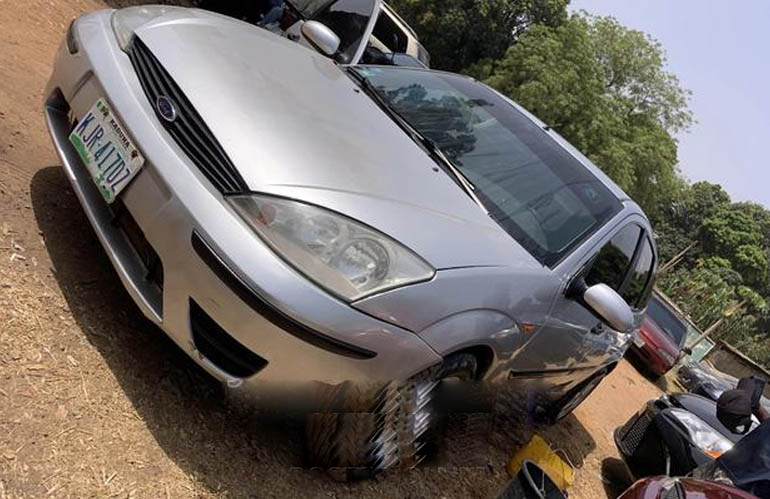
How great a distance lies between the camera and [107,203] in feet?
8.74

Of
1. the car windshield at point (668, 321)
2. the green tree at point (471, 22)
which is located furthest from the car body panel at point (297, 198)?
the green tree at point (471, 22)

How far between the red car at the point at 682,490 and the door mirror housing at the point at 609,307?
0.69 meters

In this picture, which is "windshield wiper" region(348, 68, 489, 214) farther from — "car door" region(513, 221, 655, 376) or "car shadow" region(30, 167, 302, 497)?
"car shadow" region(30, 167, 302, 497)

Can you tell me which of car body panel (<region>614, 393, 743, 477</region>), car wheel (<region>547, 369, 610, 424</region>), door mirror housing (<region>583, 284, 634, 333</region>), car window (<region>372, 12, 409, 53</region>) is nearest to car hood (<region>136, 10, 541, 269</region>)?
door mirror housing (<region>583, 284, 634, 333</region>)

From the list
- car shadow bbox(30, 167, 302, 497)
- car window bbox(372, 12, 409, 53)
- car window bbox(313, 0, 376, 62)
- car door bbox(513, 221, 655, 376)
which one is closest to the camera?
A: car shadow bbox(30, 167, 302, 497)

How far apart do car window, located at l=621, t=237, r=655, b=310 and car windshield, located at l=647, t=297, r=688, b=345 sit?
8.22 m

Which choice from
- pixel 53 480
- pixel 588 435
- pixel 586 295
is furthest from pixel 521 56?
pixel 53 480

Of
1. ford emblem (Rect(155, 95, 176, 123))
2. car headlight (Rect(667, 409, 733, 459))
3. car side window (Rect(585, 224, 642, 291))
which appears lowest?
ford emblem (Rect(155, 95, 176, 123))

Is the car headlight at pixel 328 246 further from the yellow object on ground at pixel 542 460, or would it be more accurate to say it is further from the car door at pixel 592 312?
the yellow object on ground at pixel 542 460

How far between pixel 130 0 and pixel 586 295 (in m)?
8.32

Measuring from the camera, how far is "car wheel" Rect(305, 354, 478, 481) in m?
2.55

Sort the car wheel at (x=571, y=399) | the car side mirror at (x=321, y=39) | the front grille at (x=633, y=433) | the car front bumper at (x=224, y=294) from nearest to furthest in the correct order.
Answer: the car front bumper at (x=224, y=294) → the car side mirror at (x=321, y=39) → the car wheel at (x=571, y=399) → the front grille at (x=633, y=433)

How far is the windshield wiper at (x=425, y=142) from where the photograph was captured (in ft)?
10.2

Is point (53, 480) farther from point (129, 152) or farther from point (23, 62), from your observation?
point (23, 62)
